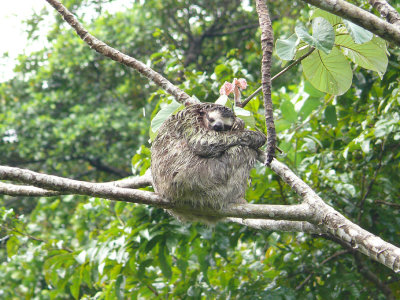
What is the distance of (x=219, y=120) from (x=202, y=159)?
0.33 m

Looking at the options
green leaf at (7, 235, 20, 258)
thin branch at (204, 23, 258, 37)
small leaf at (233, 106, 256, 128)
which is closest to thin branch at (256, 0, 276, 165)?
small leaf at (233, 106, 256, 128)

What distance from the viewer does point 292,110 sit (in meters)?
4.02

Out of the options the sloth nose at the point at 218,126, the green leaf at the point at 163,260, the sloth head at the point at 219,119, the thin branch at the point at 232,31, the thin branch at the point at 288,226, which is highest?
the thin branch at the point at 232,31

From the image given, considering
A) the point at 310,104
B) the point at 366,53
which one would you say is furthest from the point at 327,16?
the point at 310,104

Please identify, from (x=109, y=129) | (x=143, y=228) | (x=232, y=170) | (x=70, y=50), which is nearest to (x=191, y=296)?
(x=143, y=228)

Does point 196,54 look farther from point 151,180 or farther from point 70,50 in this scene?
point 151,180

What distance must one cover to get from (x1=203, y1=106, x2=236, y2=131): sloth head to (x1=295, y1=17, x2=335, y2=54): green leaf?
1.15 meters

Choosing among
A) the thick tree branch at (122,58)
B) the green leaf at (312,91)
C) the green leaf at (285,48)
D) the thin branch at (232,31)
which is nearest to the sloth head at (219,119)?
the thick tree branch at (122,58)

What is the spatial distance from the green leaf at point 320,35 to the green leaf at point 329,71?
0.46 metres

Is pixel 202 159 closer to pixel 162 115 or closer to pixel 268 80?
pixel 162 115

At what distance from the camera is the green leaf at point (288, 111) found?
4.00 meters

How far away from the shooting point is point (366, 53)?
2.85 m

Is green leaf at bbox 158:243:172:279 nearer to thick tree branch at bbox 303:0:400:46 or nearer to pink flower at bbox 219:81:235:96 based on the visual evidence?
pink flower at bbox 219:81:235:96

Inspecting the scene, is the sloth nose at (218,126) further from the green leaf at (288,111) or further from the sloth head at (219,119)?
the green leaf at (288,111)
